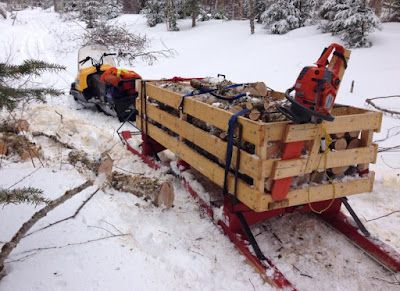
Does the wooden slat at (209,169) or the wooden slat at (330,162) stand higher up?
the wooden slat at (330,162)

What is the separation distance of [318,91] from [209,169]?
4.70ft

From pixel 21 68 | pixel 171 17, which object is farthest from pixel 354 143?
pixel 171 17

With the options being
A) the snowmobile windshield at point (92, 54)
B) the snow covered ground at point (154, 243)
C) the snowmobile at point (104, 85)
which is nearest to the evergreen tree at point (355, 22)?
the snow covered ground at point (154, 243)

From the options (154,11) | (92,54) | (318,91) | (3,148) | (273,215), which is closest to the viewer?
(318,91)

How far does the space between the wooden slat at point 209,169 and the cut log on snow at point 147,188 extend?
0.43 metres

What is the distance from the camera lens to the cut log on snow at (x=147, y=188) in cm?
368

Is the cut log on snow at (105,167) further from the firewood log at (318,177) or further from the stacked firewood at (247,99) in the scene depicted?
the firewood log at (318,177)

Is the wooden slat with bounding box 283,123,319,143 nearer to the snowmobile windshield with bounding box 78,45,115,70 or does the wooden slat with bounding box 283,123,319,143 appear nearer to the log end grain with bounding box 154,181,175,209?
the log end grain with bounding box 154,181,175,209

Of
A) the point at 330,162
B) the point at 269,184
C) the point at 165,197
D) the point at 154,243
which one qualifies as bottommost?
the point at 154,243

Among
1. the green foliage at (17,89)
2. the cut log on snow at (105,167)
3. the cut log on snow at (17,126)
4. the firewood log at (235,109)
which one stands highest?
the green foliage at (17,89)

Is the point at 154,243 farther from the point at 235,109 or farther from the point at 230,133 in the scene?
the point at 235,109

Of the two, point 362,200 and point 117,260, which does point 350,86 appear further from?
point 117,260

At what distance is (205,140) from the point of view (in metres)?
3.45

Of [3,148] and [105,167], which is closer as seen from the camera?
[105,167]
